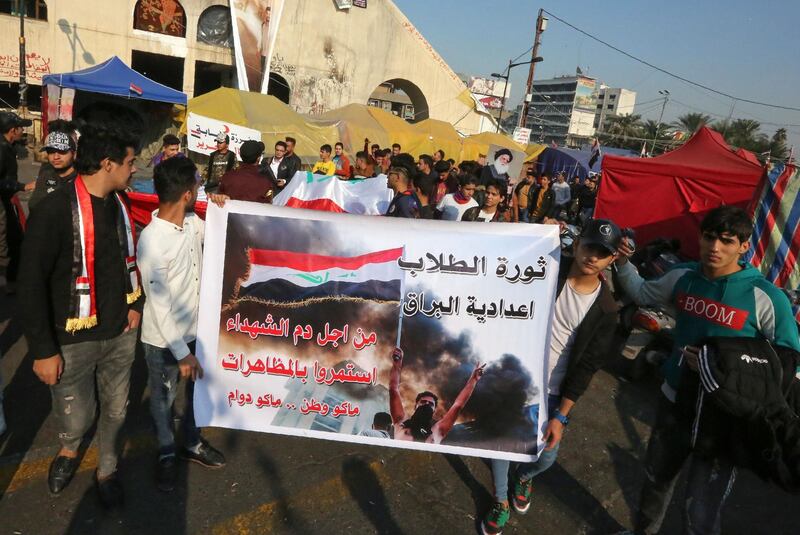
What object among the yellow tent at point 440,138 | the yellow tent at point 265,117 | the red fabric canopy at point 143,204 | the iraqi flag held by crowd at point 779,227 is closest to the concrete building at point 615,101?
the yellow tent at point 440,138

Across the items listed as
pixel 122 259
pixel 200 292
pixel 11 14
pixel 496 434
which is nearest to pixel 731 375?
pixel 496 434

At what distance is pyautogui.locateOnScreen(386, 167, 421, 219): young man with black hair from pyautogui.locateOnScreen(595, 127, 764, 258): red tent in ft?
20.8

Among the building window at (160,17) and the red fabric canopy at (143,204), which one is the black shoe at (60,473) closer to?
the red fabric canopy at (143,204)

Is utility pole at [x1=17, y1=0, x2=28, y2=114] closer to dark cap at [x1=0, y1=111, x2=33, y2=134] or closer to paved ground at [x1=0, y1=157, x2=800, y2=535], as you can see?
dark cap at [x1=0, y1=111, x2=33, y2=134]

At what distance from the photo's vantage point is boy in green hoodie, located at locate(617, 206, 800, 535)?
7.55 ft

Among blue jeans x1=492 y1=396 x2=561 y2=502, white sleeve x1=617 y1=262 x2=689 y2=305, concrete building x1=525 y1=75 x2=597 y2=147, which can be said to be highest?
concrete building x1=525 y1=75 x2=597 y2=147

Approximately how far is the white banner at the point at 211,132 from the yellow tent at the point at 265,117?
0.30 metres

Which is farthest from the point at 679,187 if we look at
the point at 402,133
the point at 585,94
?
the point at 585,94

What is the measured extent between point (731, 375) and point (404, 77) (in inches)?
1068

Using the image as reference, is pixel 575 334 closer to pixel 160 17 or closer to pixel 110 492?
pixel 110 492

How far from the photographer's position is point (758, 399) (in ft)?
7.19

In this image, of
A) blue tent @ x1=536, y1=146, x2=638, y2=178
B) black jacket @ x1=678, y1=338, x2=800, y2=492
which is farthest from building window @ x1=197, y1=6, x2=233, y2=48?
black jacket @ x1=678, y1=338, x2=800, y2=492

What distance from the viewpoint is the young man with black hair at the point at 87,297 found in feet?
7.61

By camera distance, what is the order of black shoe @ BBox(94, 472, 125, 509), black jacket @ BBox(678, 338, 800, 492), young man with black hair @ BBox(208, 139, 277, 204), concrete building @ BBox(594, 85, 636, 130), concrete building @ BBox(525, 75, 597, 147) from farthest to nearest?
concrete building @ BBox(594, 85, 636, 130) → concrete building @ BBox(525, 75, 597, 147) → young man with black hair @ BBox(208, 139, 277, 204) → black shoe @ BBox(94, 472, 125, 509) → black jacket @ BBox(678, 338, 800, 492)
